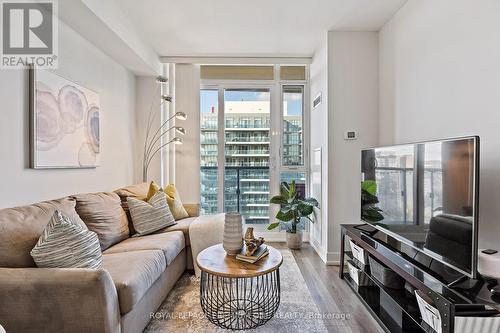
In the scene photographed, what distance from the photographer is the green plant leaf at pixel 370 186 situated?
8.06ft

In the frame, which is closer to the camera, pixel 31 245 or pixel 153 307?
pixel 31 245

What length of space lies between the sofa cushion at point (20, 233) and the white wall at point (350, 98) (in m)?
2.70

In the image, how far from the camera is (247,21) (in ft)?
9.73

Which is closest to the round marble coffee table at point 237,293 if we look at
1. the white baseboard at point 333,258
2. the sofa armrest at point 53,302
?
the sofa armrest at point 53,302

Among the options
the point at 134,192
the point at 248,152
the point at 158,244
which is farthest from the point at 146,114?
the point at 158,244

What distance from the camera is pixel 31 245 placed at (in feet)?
5.26

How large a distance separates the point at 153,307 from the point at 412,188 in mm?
2080

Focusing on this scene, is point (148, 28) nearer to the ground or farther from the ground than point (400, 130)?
farther from the ground

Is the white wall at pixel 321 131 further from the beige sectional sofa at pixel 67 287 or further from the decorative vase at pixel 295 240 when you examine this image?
the beige sectional sofa at pixel 67 287

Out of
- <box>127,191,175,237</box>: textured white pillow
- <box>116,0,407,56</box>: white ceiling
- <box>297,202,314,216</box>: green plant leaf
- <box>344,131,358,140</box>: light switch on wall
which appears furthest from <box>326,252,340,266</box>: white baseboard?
<box>116,0,407,56</box>: white ceiling

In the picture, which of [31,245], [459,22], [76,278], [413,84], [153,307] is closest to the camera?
[76,278]

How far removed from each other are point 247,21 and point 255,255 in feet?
7.96

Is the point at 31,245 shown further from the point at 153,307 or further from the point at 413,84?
the point at 413,84

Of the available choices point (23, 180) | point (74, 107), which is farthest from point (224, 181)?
point (23, 180)
